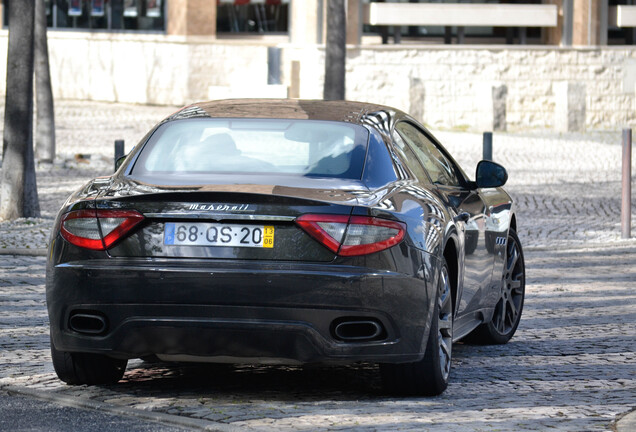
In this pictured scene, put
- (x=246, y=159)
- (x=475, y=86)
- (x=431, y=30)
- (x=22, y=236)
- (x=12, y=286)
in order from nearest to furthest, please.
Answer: (x=246, y=159) → (x=12, y=286) → (x=22, y=236) → (x=475, y=86) → (x=431, y=30)

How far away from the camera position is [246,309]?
6.01m

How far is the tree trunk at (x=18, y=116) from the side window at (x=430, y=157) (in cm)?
736

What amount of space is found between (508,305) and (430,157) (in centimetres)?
145

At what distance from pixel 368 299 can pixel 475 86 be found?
28.2 m

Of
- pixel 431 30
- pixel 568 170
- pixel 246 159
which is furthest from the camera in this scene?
pixel 431 30

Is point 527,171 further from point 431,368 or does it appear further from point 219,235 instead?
point 219,235

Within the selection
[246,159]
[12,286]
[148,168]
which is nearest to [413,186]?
[246,159]

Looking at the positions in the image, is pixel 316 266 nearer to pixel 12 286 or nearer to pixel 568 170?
pixel 12 286

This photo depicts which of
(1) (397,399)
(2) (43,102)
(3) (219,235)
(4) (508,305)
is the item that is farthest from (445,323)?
(2) (43,102)

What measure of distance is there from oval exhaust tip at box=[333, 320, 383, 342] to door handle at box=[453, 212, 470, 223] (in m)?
1.09

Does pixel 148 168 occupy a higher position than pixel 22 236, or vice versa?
pixel 148 168

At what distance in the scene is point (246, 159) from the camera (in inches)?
263

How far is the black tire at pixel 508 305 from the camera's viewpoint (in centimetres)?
835

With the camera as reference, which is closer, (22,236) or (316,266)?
(316,266)
